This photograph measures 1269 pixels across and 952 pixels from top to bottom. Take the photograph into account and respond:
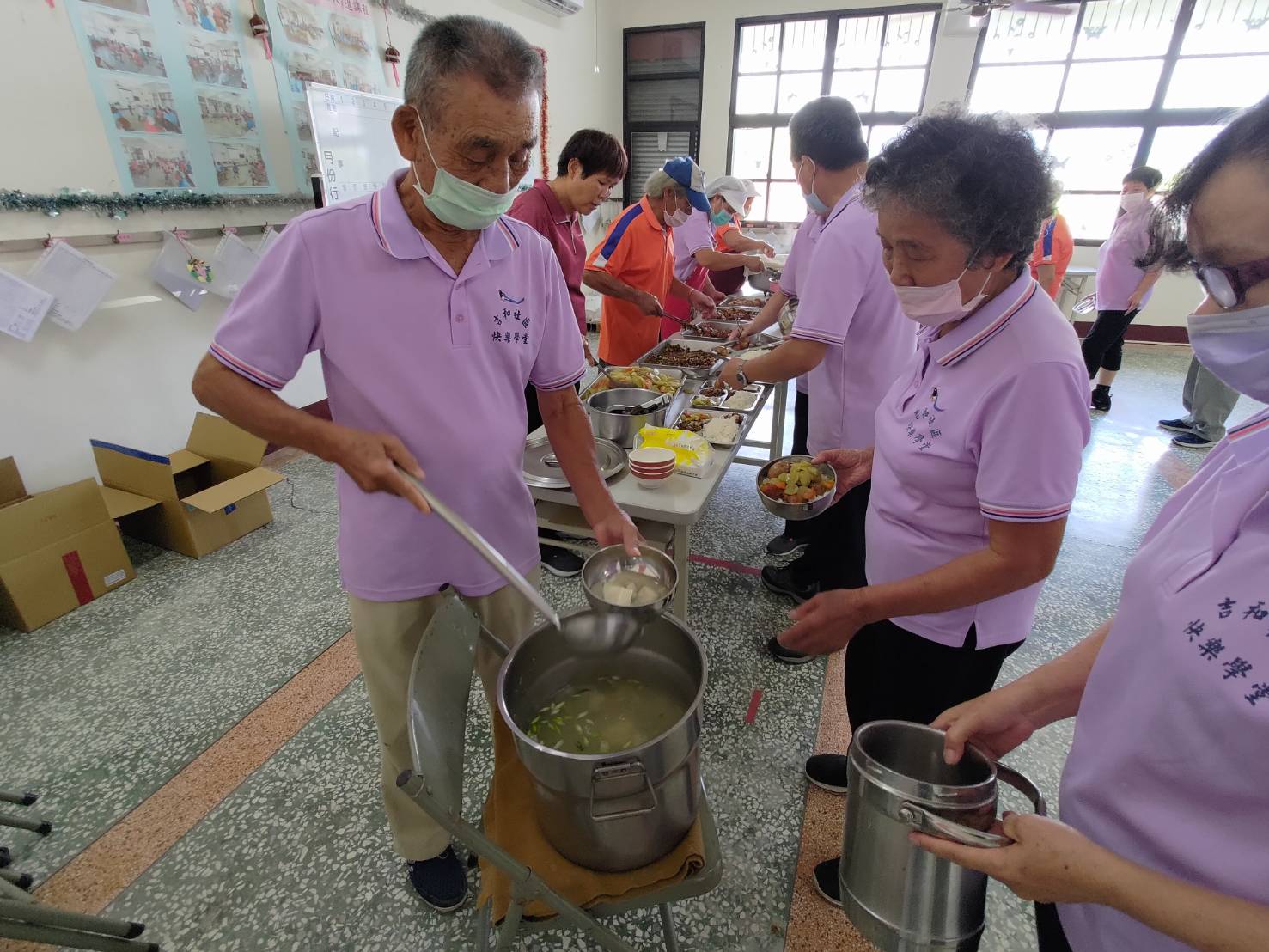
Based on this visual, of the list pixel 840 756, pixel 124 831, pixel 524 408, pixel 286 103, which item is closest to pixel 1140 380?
pixel 840 756

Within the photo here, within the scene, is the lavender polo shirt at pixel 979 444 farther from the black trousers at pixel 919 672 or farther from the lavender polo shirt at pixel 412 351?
the lavender polo shirt at pixel 412 351

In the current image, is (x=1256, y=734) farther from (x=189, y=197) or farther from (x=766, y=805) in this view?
(x=189, y=197)

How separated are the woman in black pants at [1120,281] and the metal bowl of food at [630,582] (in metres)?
4.55

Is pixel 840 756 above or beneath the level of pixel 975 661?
beneath

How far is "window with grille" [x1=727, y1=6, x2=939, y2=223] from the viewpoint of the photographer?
702cm

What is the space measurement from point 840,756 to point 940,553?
95cm

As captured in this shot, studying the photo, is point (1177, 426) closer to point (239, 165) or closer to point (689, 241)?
point (689, 241)

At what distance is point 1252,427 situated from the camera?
0.65 metres

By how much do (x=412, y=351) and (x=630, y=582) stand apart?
2.01 feet

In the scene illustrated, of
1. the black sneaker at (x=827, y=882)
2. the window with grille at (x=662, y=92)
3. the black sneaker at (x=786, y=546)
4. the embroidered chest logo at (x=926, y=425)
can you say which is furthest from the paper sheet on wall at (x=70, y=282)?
the window with grille at (x=662, y=92)

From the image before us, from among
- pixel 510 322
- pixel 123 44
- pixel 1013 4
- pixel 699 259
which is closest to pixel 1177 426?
pixel 1013 4

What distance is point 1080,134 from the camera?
6801 millimetres

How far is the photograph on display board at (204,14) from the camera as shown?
295cm

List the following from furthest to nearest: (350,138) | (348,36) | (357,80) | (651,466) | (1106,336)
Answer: (1106,336), (357,80), (348,36), (350,138), (651,466)
